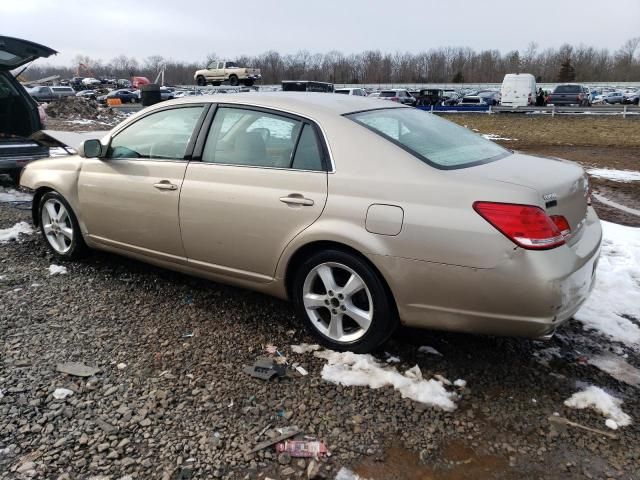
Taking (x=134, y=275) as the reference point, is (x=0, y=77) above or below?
above

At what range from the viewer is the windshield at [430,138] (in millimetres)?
3225

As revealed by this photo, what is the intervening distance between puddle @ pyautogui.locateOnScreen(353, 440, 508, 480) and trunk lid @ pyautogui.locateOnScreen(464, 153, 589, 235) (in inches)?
51.1

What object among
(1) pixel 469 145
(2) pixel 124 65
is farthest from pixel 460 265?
(2) pixel 124 65

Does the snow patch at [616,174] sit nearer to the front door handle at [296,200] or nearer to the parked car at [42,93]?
the front door handle at [296,200]

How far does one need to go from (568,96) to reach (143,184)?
37674mm

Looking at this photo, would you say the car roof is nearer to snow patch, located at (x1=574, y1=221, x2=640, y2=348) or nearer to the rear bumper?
the rear bumper

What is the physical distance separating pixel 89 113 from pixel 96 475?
2885 centimetres

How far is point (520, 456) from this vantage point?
2494 mm

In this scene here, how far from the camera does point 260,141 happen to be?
11.9 ft

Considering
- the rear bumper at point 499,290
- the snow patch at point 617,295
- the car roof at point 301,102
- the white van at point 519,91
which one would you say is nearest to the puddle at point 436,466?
the rear bumper at point 499,290

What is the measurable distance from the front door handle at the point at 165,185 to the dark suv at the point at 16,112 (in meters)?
4.53

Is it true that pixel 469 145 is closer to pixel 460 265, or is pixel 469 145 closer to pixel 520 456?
pixel 460 265

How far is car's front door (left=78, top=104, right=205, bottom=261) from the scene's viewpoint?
395cm

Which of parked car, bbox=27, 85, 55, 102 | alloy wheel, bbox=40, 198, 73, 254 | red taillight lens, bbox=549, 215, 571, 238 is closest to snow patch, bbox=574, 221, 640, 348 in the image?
red taillight lens, bbox=549, 215, 571, 238
